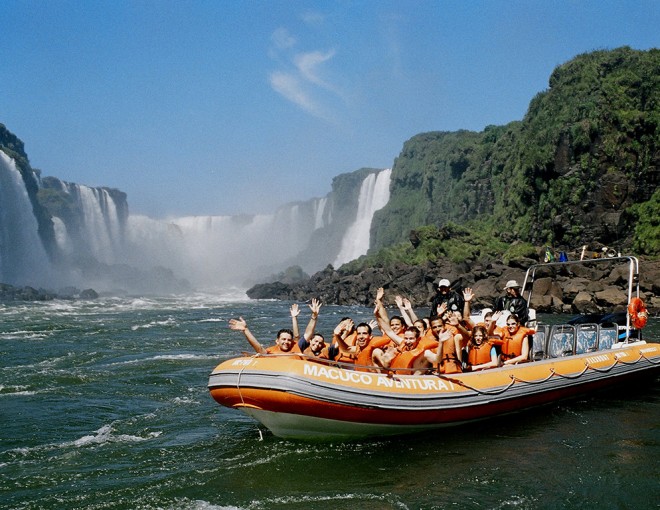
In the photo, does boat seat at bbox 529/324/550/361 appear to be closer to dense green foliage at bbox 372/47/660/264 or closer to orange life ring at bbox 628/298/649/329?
orange life ring at bbox 628/298/649/329

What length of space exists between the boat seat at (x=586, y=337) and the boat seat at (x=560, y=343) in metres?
0.17

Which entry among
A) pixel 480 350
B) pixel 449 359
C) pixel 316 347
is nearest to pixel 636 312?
pixel 480 350

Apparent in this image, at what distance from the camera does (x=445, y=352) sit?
918 centimetres

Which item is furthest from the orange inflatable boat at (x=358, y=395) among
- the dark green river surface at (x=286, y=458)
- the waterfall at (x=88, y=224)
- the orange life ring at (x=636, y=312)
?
the waterfall at (x=88, y=224)

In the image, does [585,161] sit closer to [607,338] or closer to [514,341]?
[607,338]

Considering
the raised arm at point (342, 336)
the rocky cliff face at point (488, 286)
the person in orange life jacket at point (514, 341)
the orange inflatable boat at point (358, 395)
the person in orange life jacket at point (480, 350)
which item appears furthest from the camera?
the rocky cliff face at point (488, 286)

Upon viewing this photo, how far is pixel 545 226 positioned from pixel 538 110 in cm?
1479

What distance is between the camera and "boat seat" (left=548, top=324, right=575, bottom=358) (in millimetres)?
11750

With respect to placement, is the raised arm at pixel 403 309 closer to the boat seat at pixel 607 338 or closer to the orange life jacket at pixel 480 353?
the orange life jacket at pixel 480 353

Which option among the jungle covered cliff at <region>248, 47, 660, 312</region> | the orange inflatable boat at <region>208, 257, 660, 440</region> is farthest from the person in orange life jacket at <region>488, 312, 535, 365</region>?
the jungle covered cliff at <region>248, 47, 660, 312</region>

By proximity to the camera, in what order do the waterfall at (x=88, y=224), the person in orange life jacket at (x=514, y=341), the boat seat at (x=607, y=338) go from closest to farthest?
the person in orange life jacket at (x=514, y=341)
the boat seat at (x=607, y=338)
the waterfall at (x=88, y=224)

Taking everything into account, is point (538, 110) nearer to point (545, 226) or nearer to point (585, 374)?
point (545, 226)

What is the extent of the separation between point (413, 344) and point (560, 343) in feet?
13.3

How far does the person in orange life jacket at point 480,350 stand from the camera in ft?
32.2
